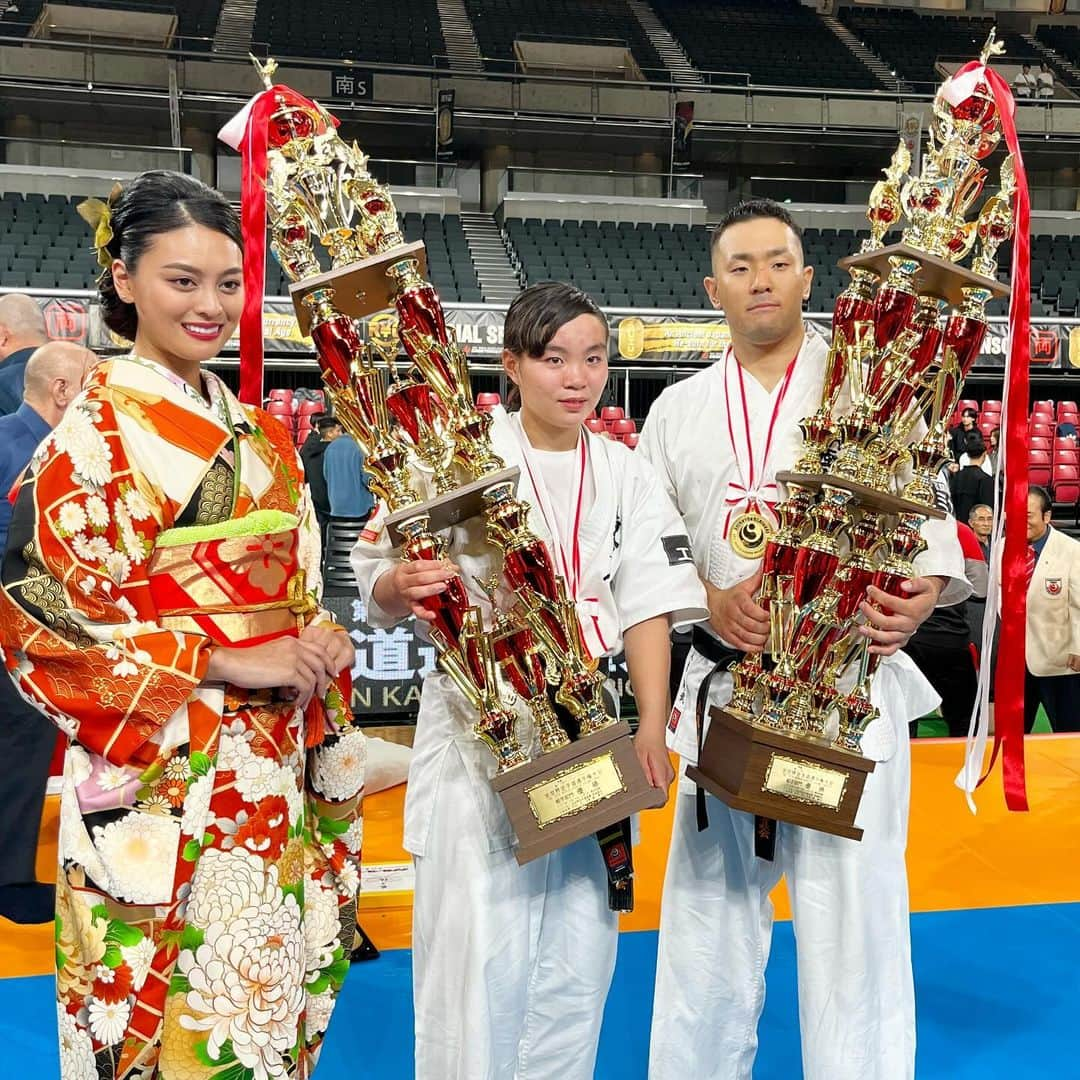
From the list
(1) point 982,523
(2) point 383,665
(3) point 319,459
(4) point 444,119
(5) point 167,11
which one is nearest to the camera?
(2) point 383,665

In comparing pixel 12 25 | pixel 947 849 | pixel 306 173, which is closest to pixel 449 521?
pixel 306 173

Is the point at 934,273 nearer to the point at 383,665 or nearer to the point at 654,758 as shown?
the point at 654,758

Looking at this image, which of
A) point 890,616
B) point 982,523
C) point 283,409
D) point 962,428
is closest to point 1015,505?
point 890,616

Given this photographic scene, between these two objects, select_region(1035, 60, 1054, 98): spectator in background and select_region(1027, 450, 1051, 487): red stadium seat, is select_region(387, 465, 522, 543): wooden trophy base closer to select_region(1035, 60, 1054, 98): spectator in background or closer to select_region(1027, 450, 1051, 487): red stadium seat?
select_region(1027, 450, 1051, 487): red stadium seat

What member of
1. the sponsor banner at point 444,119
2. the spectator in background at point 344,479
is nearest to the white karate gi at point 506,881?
the spectator in background at point 344,479

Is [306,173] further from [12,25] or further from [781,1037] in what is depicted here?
[12,25]

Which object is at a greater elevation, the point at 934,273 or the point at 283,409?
the point at 934,273

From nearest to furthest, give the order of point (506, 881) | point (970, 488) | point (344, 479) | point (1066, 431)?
point (506, 881), point (970, 488), point (344, 479), point (1066, 431)

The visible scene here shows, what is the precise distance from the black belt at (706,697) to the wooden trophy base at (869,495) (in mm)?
346

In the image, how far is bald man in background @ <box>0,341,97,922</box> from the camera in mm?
2904

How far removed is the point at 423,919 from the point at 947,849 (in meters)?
2.28

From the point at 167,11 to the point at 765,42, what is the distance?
365 inches

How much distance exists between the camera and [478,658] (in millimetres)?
1655

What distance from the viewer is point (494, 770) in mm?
1734
